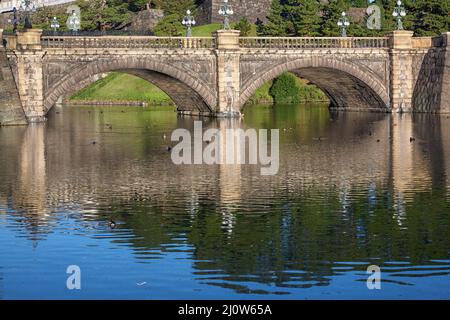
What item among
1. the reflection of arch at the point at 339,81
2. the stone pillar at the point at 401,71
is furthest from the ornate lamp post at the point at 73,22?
the stone pillar at the point at 401,71

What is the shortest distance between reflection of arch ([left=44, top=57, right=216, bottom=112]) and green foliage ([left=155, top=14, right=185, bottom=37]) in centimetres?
3673

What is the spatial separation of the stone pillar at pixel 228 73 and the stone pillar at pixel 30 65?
1763 cm

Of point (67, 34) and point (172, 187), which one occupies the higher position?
point (67, 34)

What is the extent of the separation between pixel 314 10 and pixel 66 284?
354 feet

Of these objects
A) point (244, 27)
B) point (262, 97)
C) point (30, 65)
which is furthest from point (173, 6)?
point (30, 65)

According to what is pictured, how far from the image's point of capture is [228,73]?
9025 cm

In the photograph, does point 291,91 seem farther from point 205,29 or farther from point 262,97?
point 205,29

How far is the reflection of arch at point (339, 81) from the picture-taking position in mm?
92438

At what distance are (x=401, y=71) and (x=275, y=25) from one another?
114 feet

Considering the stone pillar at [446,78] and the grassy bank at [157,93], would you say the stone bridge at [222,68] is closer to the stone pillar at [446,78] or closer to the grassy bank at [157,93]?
the stone pillar at [446,78]

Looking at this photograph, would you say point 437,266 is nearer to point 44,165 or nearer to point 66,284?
point 66,284

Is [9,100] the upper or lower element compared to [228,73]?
lower

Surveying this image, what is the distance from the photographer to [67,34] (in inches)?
3585
